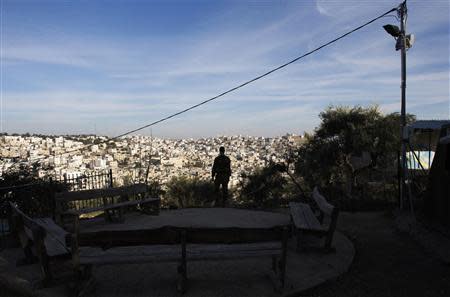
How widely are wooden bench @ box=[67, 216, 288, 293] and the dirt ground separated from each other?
30.5 inches

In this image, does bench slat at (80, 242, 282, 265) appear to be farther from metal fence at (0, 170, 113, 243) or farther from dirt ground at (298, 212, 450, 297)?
metal fence at (0, 170, 113, 243)

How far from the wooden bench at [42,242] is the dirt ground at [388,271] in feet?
9.71

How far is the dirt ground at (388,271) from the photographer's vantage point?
14.9 feet

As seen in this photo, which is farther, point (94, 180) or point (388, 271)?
point (94, 180)

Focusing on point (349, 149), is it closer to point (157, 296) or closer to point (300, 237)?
point (300, 237)

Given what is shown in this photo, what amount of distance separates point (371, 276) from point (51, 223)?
478 cm

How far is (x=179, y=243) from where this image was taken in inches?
171

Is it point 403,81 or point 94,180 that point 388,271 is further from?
point 94,180

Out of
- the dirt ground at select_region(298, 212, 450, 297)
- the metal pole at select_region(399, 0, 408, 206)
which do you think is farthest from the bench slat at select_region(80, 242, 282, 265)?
the metal pole at select_region(399, 0, 408, 206)

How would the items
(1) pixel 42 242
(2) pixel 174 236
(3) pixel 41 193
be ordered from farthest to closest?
(3) pixel 41 193
(1) pixel 42 242
(2) pixel 174 236

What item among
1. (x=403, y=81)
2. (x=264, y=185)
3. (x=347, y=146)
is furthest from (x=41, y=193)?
(x=347, y=146)

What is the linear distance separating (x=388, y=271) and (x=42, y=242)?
4338 mm

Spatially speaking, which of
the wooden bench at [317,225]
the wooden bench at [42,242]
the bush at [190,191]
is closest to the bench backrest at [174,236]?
the wooden bench at [42,242]

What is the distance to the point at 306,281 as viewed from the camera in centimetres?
471
